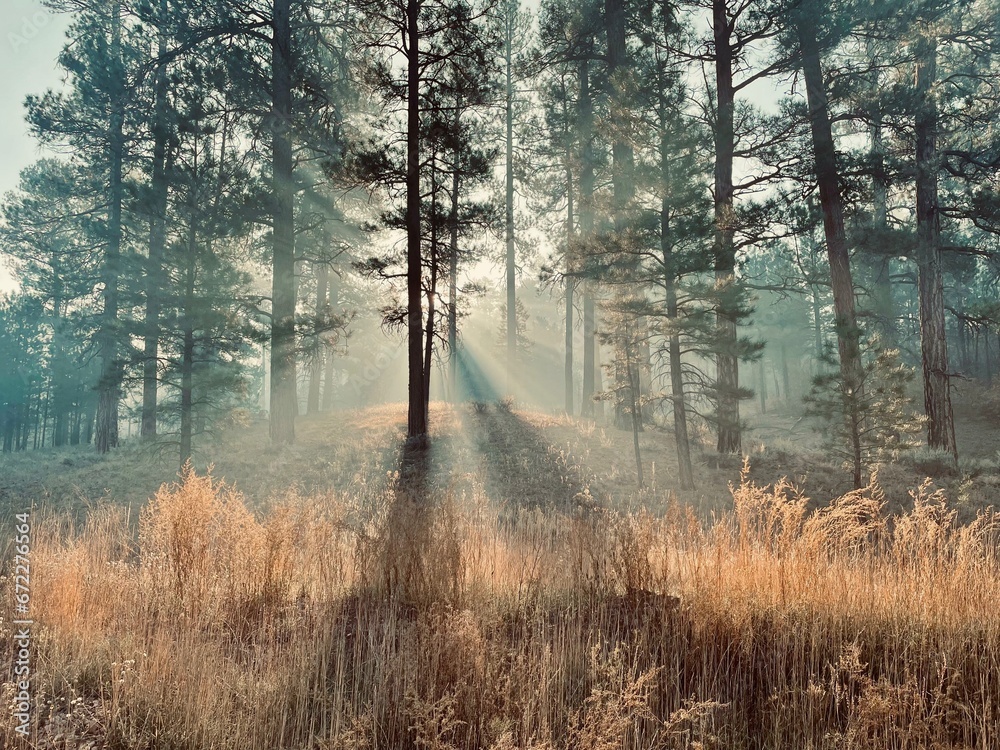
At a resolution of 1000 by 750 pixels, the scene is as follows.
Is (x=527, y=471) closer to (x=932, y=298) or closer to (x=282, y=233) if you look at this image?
(x=282, y=233)

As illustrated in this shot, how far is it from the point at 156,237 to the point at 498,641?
69.8 feet

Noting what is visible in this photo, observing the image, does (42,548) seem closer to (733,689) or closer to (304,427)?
(733,689)

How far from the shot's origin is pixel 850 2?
1119cm

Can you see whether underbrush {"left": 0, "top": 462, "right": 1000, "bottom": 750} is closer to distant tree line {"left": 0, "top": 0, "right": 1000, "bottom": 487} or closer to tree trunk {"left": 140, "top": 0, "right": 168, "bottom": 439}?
distant tree line {"left": 0, "top": 0, "right": 1000, "bottom": 487}

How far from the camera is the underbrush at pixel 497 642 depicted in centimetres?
248

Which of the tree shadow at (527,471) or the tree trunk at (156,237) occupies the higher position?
the tree trunk at (156,237)

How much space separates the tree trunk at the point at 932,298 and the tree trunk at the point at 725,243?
4.28 meters

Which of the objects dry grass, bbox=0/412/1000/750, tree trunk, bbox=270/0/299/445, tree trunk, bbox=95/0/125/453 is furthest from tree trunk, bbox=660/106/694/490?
tree trunk, bbox=95/0/125/453

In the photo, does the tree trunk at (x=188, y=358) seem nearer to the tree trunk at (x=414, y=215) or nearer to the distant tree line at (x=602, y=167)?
the distant tree line at (x=602, y=167)

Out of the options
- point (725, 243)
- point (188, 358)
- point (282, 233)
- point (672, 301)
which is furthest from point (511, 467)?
point (282, 233)

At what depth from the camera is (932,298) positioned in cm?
1298

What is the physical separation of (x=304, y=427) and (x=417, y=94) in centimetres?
1209

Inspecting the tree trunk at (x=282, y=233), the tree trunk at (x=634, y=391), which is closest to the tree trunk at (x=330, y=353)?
the tree trunk at (x=282, y=233)

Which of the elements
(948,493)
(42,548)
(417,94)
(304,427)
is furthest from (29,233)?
(948,493)
